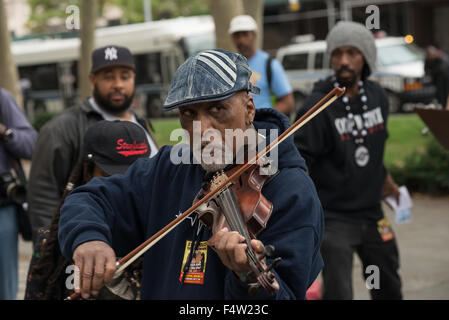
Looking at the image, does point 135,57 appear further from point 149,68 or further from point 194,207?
point 194,207

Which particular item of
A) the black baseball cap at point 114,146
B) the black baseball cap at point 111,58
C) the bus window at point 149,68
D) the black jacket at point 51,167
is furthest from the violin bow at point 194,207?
the bus window at point 149,68

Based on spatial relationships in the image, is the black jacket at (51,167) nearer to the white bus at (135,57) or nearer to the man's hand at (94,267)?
the man's hand at (94,267)

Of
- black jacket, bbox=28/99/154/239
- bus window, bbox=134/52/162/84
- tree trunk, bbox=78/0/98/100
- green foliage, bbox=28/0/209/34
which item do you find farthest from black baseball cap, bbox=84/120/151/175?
green foliage, bbox=28/0/209/34

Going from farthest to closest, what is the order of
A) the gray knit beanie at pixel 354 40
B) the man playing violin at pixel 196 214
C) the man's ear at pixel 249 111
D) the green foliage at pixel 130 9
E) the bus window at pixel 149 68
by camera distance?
the green foliage at pixel 130 9 < the bus window at pixel 149 68 < the gray knit beanie at pixel 354 40 < the man's ear at pixel 249 111 < the man playing violin at pixel 196 214

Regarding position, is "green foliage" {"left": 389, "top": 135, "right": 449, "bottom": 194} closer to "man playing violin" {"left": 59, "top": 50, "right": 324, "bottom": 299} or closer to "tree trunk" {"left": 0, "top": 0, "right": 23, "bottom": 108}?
"tree trunk" {"left": 0, "top": 0, "right": 23, "bottom": 108}

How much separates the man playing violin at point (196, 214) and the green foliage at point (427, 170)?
24.6 ft

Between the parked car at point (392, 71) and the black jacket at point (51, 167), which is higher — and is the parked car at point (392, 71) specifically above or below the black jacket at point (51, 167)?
below

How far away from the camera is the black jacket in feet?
14.6

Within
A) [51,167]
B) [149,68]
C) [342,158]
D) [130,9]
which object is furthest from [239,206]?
[130,9]

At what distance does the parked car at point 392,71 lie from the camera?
64.8ft

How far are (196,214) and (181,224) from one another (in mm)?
102

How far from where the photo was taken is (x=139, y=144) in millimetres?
3736

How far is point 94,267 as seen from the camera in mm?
2275
